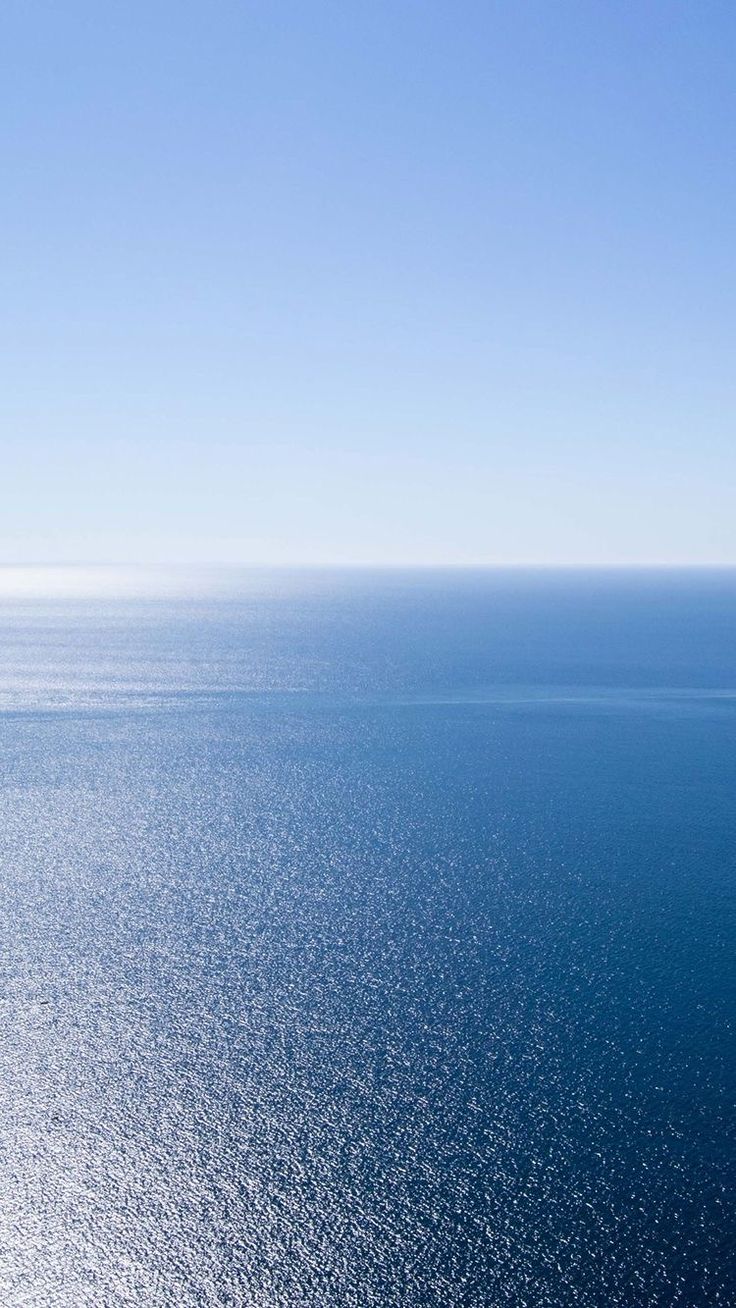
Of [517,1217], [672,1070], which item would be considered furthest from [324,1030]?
[672,1070]

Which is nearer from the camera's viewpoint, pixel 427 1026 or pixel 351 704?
pixel 427 1026

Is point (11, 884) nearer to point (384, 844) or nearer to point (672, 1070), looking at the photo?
point (384, 844)

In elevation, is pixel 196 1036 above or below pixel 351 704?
below

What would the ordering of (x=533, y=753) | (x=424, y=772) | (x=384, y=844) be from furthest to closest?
(x=533, y=753) < (x=424, y=772) < (x=384, y=844)

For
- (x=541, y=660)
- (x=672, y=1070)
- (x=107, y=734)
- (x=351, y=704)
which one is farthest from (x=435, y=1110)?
(x=541, y=660)

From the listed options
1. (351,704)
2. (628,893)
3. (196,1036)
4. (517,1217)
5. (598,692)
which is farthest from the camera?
(598,692)

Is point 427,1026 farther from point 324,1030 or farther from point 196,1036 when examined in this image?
point 196,1036
